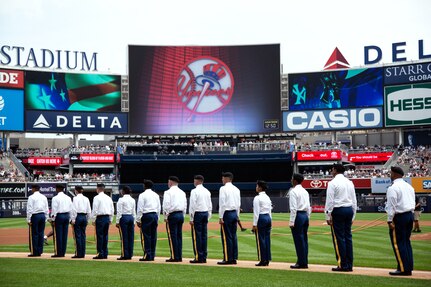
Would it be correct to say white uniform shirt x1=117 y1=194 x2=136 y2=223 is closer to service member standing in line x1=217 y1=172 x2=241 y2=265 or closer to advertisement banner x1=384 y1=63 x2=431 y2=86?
service member standing in line x1=217 y1=172 x2=241 y2=265

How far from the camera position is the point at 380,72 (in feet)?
219

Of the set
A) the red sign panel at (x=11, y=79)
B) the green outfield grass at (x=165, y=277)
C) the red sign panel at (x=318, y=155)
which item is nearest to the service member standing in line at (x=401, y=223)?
the green outfield grass at (x=165, y=277)

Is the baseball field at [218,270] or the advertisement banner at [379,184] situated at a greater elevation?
the advertisement banner at [379,184]

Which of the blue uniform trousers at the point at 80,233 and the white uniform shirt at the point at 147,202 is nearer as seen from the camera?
the white uniform shirt at the point at 147,202

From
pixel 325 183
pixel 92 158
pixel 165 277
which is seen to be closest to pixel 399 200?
pixel 165 277

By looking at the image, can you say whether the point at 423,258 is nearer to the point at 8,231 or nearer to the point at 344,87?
the point at 8,231

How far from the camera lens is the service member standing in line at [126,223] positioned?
18219 millimetres

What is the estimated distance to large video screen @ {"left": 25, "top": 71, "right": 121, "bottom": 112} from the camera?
6681 cm

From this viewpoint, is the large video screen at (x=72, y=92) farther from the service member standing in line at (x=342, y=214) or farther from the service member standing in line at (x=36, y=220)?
the service member standing in line at (x=342, y=214)

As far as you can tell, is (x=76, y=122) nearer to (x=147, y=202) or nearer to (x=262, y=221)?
(x=147, y=202)

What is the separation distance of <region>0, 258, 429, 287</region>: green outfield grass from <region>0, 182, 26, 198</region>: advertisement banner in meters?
39.5

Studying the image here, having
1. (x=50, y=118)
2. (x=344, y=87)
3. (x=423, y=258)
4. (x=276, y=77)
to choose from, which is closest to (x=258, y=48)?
(x=276, y=77)

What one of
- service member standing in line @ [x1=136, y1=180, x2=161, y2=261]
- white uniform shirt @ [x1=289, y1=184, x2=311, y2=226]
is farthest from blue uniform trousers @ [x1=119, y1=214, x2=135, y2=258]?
white uniform shirt @ [x1=289, y1=184, x2=311, y2=226]

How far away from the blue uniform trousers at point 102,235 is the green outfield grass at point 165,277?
2370mm
